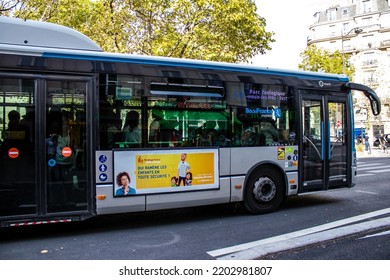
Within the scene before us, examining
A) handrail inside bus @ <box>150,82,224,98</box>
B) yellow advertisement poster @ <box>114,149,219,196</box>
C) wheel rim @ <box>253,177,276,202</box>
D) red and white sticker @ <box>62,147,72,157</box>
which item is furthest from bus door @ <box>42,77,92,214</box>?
wheel rim @ <box>253,177,276,202</box>

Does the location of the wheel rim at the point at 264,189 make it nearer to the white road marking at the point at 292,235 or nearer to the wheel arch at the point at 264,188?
the wheel arch at the point at 264,188

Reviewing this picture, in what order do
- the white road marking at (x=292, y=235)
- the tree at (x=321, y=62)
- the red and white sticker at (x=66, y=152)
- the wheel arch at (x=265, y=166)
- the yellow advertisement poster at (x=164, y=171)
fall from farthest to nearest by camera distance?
the tree at (x=321, y=62)
the wheel arch at (x=265, y=166)
the yellow advertisement poster at (x=164, y=171)
the red and white sticker at (x=66, y=152)
the white road marking at (x=292, y=235)

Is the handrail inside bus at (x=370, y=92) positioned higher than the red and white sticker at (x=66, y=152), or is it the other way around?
the handrail inside bus at (x=370, y=92)

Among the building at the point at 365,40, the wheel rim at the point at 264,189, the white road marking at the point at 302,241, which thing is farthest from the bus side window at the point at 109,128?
the building at the point at 365,40

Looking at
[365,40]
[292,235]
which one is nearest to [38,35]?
[292,235]

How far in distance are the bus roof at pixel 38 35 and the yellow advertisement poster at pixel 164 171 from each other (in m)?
1.96

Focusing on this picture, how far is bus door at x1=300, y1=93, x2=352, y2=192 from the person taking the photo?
7918 mm

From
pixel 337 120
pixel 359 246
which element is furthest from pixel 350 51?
pixel 359 246

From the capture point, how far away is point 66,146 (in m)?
5.75

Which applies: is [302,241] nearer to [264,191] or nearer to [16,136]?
[264,191]

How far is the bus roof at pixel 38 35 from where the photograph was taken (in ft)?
18.5

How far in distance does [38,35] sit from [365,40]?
63.4 m

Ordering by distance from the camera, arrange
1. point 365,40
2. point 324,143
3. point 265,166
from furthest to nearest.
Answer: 1. point 365,40
2. point 324,143
3. point 265,166

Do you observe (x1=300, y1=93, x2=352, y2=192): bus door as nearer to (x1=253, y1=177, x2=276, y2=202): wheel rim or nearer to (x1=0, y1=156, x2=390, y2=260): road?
(x1=0, y1=156, x2=390, y2=260): road
